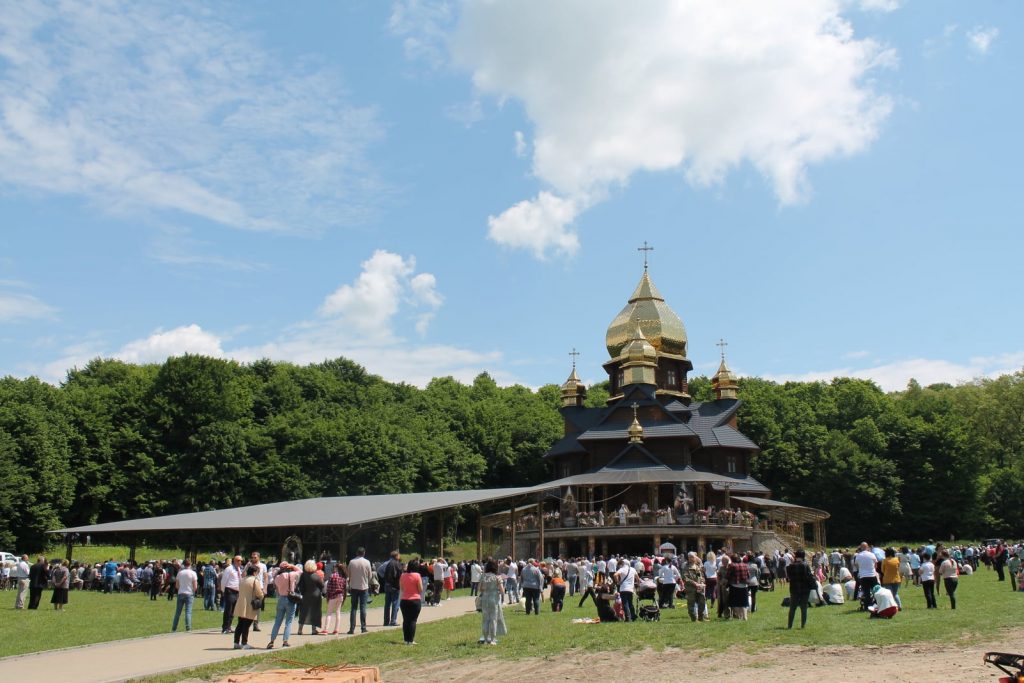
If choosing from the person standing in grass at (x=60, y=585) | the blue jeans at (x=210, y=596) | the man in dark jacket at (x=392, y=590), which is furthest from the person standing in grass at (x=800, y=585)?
the person standing in grass at (x=60, y=585)

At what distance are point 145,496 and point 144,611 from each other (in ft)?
111

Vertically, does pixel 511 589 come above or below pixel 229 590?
below

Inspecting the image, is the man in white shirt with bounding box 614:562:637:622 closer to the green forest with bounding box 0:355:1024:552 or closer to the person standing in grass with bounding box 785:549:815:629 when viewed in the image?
the person standing in grass with bounding box 785:549:815:629

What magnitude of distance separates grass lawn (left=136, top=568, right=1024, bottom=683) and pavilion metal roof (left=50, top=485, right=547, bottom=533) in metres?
10.8

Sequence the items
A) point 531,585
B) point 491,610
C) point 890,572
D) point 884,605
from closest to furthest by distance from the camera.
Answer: point 491,610 → point 884,605 → point 890,572 → point 531,585

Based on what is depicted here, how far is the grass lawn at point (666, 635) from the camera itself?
14133 millimetres

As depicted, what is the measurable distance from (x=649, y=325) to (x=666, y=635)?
44774 millimetres

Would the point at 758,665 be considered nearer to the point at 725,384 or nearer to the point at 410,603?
the point at 410,603

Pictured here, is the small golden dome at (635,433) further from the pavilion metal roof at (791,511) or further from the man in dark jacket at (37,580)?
the man in dark jacket at (37,580)

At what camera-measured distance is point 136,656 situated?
14664mm

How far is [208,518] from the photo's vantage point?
36.9 m

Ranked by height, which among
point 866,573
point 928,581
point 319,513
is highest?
point 319,513

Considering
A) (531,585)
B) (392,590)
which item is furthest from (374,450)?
(392,590)

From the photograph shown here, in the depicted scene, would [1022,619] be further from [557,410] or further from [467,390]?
[467,390]
